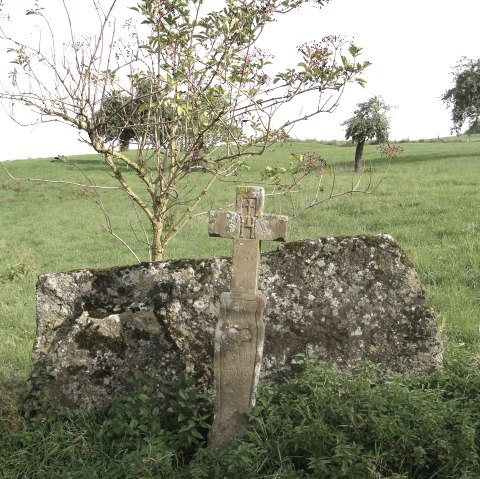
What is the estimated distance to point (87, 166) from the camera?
44.1 meters

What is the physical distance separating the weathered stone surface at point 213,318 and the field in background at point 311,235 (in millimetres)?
991

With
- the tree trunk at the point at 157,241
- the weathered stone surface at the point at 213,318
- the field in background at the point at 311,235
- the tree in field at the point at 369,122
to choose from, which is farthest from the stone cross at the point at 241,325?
the tree in field at the point at 369,122

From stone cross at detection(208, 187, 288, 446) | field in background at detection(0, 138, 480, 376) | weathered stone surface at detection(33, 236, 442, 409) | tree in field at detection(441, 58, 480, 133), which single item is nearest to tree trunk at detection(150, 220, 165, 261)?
weathered stone surface at detection(33, 236, 442, 409)

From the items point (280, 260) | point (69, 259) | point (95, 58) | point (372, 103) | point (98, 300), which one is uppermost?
point (372, 103)

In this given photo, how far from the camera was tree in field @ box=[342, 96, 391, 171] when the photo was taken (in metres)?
32.3

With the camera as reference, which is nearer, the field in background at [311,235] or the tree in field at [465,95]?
the field in background at [311,235]

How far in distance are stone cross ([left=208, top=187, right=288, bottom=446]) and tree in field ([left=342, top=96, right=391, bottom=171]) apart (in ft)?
91.1

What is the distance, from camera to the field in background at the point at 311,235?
7605mm

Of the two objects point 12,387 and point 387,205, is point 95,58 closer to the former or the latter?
point 12,387

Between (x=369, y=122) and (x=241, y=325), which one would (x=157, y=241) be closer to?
(x=241, y=325)

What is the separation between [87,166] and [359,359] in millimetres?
41687

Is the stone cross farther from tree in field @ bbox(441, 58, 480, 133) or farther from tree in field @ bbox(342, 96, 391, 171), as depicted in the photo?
tree in field @ bbox(441, 58, 480, 133)

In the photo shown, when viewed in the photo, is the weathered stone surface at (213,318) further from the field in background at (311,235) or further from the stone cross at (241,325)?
the field in background at (311,235)

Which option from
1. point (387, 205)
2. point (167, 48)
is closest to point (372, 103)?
point (387, 205)
